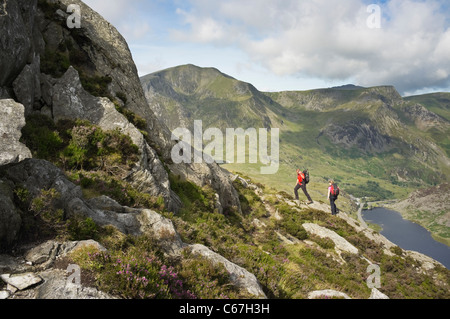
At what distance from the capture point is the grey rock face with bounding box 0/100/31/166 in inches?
296

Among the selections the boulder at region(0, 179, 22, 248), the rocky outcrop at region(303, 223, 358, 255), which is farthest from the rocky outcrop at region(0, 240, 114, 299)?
the rocky outcrop at region(303, 223, 358, 255)

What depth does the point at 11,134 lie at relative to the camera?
8.05 meters

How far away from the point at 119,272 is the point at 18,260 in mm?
2794

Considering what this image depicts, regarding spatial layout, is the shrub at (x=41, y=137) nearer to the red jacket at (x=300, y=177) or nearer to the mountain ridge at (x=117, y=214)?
the mountain ridge at (x=117, y=214)

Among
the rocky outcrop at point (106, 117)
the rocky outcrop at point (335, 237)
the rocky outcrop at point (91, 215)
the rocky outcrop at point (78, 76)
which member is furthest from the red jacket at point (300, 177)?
the rocky outcrop at point (91, 215)

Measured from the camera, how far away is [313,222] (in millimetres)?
29016

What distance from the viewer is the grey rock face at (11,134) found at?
7520 mm

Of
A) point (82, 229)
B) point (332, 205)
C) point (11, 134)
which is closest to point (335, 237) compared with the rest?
point (332, 205)

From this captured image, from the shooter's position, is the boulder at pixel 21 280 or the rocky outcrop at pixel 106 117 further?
the rocky outcrop at pixel 106 117

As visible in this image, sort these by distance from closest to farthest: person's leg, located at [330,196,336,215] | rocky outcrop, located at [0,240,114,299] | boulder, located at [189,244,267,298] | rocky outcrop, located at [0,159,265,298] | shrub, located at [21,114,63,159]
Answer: rocky outcrop, located at [0,240,114,299] < rocky outcrop, located at [0,159,265,298] < boulder, located at [189,244,267,298] < shrub, located at [21,114,63,159] < person's leg, located at [330,196,336,215]

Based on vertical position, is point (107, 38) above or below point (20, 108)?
above

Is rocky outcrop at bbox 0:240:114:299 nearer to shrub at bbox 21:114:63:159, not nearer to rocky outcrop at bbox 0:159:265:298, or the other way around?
rocky outcrop at bbox 0:159:265:298
